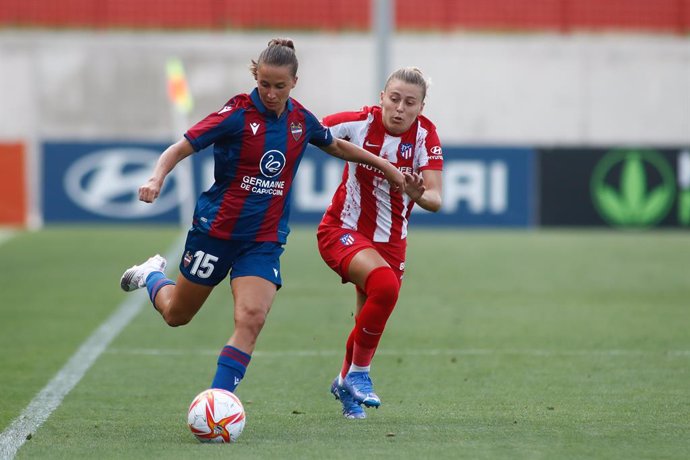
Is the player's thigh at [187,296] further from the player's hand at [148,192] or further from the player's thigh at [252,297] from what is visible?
the player's hand at [148,192]

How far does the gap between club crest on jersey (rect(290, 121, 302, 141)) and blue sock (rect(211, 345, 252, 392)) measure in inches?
42.9

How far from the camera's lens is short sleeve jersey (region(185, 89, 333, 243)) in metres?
6.15

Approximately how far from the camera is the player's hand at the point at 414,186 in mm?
6488

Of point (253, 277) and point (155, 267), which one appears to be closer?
point (253, 277)

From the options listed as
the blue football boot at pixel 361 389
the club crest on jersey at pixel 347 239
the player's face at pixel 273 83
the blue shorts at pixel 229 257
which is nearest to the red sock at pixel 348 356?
the blue football boot at pixel 361 389

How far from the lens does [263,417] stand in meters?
6.49

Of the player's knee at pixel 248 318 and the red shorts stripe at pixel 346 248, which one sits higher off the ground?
the red shorts stripe at pixel 346 248

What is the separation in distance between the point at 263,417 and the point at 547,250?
11164 mm

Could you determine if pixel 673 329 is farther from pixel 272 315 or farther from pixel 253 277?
pixel 253 277

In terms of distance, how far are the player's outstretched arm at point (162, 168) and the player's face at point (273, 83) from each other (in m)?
0.44

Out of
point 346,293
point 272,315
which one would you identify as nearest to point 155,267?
point 272,315

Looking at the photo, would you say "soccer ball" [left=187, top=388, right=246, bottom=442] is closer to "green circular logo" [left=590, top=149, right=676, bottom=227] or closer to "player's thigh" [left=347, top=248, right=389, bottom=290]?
"player's thigh" [left=347, top=248, right=389, bottom=290]

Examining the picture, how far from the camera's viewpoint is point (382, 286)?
6.61 meters

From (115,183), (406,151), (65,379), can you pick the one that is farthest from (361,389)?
(115,183)
